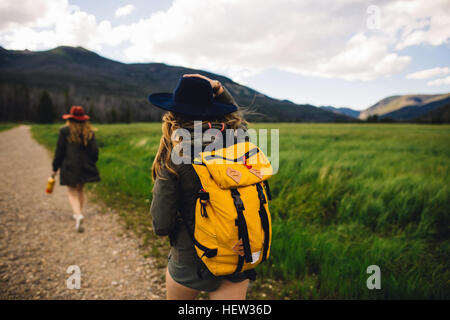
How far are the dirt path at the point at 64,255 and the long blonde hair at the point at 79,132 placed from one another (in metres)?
1.73

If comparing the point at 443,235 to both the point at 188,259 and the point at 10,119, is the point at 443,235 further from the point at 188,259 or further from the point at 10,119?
the point at 10,119

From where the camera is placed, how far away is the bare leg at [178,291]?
1.58m

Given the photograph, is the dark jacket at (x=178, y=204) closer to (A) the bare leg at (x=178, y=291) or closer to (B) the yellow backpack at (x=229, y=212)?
(B) the yellow backpack at (x=229, y=212)

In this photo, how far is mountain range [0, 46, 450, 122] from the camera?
2.94m

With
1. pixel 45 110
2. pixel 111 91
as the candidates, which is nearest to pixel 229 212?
pixel 45 110

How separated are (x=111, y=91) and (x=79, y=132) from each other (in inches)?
6046

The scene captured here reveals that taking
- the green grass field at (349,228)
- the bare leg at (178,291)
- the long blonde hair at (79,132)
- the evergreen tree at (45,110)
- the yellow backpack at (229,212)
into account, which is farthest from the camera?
the evergreen tree at (45,110)

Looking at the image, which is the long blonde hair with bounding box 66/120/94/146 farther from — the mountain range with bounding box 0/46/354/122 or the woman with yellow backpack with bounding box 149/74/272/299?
the woman with yellow backpack with bounding box 149/74/272/299

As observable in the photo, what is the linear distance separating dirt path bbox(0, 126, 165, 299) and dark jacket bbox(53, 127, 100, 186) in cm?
A: 100

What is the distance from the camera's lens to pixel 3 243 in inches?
144

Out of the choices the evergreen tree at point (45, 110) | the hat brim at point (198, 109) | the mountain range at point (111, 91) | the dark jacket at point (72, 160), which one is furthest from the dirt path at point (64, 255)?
the evergreen tree at point (45, 110)

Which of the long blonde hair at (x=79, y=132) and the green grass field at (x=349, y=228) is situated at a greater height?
the long blonde hair at (x=79, y=132)

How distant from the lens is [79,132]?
4.19 m
